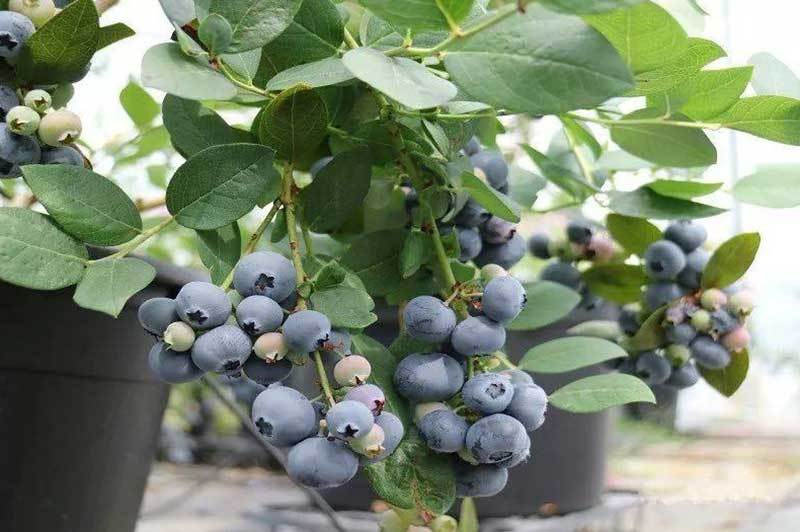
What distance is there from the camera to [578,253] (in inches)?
28.8

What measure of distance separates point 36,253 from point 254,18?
14 cm

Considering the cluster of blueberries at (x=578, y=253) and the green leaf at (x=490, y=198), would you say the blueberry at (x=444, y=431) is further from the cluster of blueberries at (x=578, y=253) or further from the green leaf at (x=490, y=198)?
the cluster of blueberries at (x=578, y=253)

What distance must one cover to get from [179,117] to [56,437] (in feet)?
0.84

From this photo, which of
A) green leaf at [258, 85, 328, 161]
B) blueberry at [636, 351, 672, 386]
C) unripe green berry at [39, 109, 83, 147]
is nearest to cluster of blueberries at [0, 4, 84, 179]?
unripe green berry at [39, 109, 83, 147]

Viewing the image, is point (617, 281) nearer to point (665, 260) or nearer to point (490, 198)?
point (665, 260)

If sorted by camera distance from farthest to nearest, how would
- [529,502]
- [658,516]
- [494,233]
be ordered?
[658,516], [529,502], [494,233]

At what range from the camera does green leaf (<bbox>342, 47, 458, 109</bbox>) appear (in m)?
0.32

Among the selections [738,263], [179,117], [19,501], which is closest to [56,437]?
[19,501]

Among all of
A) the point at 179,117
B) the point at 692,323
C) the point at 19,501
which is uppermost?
the point at 179,117

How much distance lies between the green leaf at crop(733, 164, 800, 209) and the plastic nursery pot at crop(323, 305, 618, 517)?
0.24 m

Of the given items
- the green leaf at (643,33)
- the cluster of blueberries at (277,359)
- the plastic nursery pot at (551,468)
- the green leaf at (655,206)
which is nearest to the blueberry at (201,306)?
the cluster of blueberries at (277,359)

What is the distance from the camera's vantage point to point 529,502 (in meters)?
0.79

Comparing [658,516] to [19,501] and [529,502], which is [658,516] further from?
[19,501]

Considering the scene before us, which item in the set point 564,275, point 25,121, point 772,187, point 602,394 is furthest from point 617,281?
point 25,121
